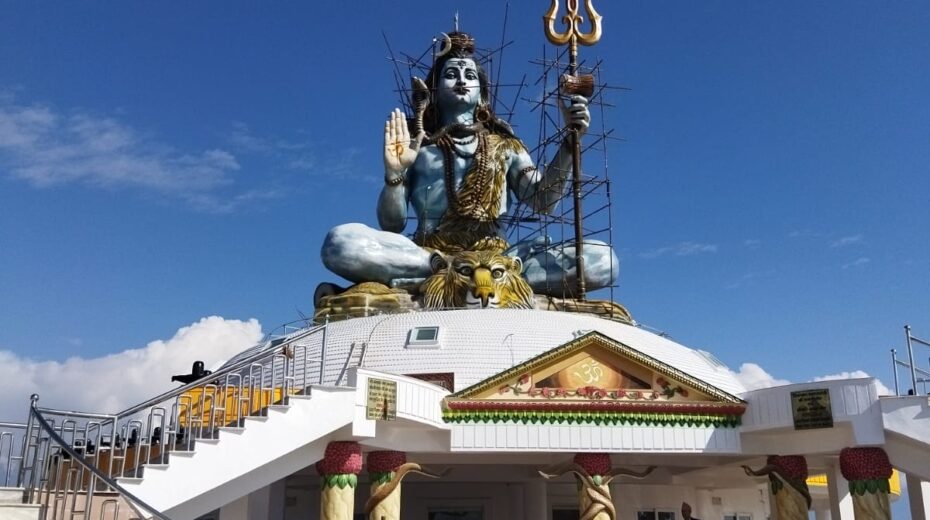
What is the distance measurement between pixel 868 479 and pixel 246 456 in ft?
30.0

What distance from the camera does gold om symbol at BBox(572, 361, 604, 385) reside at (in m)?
14.4

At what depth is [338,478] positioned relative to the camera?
40.9 ft

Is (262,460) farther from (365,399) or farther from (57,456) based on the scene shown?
(57,456)

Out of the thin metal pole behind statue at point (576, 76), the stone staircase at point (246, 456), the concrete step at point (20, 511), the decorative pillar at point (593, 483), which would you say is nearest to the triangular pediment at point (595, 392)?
the decorative pillar at point (593, 483)

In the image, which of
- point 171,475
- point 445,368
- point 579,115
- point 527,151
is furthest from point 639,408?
point 527,151

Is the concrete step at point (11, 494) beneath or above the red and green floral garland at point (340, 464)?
beneath

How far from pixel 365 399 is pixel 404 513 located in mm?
5221

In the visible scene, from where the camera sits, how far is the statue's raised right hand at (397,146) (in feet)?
75.3

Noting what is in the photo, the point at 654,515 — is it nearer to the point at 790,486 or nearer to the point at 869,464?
the point at 790,486

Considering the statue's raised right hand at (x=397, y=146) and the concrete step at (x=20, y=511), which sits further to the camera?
the statue's raised right hand at (x=397, y=146)

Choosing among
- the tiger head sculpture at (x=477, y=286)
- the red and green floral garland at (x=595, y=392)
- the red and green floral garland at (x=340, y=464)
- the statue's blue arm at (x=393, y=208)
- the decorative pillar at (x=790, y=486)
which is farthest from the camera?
the statue's blue arm at (x=393, y=208)

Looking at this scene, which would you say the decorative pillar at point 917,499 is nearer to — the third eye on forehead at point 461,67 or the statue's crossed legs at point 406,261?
the statue's crossed legs at point 406,261

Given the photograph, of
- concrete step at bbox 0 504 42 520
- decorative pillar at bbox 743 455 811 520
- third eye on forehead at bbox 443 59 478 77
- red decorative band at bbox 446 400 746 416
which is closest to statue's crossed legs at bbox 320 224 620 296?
third eye on forehead at bbox 443 59 478 77

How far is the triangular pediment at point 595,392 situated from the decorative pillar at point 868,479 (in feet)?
6.12
